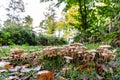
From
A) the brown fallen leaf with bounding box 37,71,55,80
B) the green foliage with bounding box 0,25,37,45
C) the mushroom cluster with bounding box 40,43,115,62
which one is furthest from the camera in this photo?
the green foliage with bounding box 0,25,37,45

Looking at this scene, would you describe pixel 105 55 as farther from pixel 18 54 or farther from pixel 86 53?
pixel 18 54

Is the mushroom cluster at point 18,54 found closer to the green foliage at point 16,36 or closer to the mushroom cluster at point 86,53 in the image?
the mushroom cluster at point 86,53

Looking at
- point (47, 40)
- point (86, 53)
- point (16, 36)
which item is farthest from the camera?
point (47, 40)

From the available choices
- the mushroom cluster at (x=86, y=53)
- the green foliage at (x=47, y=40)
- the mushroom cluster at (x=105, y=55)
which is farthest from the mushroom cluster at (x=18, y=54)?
the green foliage at (x=47, y=40)

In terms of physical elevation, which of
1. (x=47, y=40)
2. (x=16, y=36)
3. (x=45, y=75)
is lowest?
(x=47, y=40)

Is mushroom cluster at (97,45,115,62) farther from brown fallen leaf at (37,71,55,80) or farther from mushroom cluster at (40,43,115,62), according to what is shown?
brown fallen leaf at (37,71,55,80)

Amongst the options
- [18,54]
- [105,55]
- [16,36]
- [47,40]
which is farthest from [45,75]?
[47,40]

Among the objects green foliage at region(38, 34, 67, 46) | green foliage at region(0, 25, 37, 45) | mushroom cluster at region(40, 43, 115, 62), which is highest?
mushroom cluster at region(40, 43, 115, 62)

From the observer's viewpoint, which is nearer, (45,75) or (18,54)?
(45,75)

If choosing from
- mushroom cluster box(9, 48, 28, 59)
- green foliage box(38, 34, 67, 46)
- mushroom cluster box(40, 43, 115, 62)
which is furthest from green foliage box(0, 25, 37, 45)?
mushroom cluster box(40, 43, 115, 62)

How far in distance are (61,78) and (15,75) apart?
369 mm

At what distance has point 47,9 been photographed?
65.3 ft

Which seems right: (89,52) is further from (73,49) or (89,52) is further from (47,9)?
(47,9)

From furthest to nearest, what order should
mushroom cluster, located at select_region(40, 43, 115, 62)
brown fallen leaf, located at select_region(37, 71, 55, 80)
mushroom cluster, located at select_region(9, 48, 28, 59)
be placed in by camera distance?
mushroom cluster, located at select_region(9, 48, 28, 59)
mushroom cluster, located at select_region(40, 43, 115, 62)
brown fallen leaf, located at select_region(37, 71, 55, 80)
